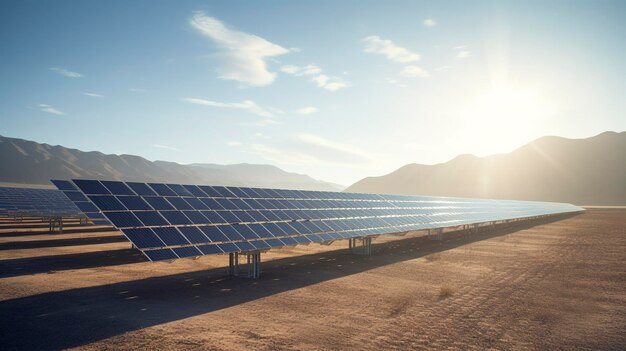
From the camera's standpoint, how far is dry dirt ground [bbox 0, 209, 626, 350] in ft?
38.2

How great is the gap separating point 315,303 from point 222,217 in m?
7.83

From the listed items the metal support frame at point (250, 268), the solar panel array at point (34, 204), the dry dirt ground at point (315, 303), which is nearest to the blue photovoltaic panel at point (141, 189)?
the dry dirt ground at point (315, 303)

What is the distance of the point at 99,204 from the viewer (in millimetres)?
16875

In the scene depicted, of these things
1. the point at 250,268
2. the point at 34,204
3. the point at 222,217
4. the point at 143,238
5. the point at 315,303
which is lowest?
the point at 315,303

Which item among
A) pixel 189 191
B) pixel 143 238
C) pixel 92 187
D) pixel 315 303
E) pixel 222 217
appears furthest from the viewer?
pixel 189 191

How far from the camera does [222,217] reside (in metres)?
20.9

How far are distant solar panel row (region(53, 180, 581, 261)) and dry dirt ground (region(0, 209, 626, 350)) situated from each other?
80.5 inches

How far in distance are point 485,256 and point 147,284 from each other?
78.1 feet

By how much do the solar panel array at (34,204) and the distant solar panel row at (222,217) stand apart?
13674 millimetres

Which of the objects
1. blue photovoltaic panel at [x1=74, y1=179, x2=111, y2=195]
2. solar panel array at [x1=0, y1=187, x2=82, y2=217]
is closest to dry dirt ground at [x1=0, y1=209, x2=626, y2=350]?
blue photovoltaic panel at [x1=74, y1=179, x2=111, y2=195]

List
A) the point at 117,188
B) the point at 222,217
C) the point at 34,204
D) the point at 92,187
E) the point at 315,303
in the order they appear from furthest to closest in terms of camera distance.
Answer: the point at 34,204, the point at 222,217, the point at 117,188, the point at 92,187, the point at 315,303

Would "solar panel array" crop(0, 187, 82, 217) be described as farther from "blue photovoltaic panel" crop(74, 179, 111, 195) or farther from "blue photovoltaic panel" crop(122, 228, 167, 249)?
"blue photovoltaic panel" crop(122, 228, 167, 249)

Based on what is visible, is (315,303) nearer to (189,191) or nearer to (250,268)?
(250,268)

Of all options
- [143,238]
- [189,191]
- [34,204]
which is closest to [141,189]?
[189,191]
